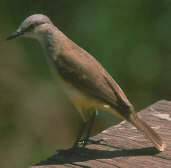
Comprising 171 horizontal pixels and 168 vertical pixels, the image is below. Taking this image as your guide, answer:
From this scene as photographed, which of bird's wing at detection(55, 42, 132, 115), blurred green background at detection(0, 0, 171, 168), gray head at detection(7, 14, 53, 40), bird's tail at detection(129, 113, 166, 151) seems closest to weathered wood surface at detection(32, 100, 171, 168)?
bird's tail at detection(129, 113, 166, 151)

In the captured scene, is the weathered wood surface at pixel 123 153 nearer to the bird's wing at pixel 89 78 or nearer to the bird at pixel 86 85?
the bird at pixel 86 85

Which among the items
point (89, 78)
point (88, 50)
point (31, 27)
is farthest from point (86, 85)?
point (88, 50)

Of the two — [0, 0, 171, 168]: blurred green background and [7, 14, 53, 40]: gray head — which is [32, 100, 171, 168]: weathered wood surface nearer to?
[7, 14, 53, 40]: gray head

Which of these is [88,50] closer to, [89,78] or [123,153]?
[89,78]

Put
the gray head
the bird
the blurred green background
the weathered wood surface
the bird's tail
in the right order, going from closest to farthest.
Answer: the weathered wood surface < the bird's tail < the bird < the gray head < the blurred green background

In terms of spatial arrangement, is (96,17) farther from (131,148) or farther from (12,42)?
(131,148)
